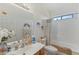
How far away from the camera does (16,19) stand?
4.40 ft

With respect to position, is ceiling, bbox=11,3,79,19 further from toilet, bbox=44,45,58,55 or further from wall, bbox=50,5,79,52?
toilet, bbox=44,45,58,55

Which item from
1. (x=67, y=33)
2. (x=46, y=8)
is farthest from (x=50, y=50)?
(x=46, y=8)

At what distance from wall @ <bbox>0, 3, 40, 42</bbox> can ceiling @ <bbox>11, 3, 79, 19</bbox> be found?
0.07 metres

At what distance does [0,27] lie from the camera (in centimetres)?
131

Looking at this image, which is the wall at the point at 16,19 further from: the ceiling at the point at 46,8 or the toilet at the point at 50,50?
the toilet at the point at 50,50

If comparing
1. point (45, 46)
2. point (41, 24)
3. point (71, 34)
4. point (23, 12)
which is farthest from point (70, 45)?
point (23, 12)

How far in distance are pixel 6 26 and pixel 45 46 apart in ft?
1.86

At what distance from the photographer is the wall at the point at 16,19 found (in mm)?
1313

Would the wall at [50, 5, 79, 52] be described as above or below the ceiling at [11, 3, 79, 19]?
below

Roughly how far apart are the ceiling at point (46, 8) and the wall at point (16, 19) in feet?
0.23

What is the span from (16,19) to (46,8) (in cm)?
42

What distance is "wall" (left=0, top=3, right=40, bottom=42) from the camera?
4.31 feet

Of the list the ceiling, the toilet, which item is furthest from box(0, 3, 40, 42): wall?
the toilet

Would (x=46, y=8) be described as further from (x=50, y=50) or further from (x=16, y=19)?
(x=50, y=50)
